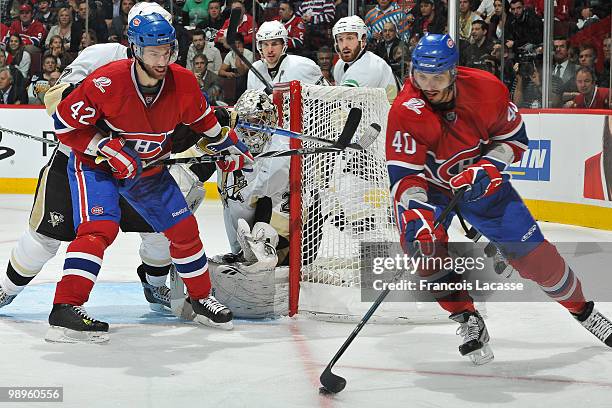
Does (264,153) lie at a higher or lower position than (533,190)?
higher

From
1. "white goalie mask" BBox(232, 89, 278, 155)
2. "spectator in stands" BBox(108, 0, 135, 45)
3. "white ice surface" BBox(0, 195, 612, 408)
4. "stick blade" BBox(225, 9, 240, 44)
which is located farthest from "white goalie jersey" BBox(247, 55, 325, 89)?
"spectator in stands" BBox(108, 0, 135, 45)

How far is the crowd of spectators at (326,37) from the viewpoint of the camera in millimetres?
6387

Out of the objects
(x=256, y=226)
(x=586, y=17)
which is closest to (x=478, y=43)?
(x=586, y=17)

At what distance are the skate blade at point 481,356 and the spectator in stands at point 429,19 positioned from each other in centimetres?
425

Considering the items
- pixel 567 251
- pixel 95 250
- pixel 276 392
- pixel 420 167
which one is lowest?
pixel 567 251

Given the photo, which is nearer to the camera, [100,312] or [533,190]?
[100,312]

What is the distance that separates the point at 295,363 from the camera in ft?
10.3

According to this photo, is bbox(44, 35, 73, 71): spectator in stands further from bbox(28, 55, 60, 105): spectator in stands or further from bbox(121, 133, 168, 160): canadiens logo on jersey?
bbox(121, 133, 168, 160): canadiens logo on jersey

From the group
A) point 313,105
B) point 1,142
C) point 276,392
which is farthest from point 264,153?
point 1,142

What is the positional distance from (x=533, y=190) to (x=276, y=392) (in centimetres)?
416

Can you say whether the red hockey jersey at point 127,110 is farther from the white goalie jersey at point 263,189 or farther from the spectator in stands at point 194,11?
the spectator in stands at point 194,11

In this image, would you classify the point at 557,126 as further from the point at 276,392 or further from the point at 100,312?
the point at 276,392

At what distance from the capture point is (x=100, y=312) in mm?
3883

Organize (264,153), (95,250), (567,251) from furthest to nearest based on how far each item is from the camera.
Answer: (567,251) → (264,153) → (95,250)
